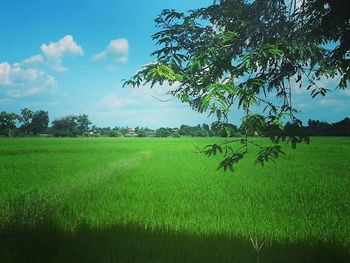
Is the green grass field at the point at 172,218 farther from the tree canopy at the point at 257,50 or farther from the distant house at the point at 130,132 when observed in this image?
the distant house at the point at 130,132

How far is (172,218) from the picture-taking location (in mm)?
8273

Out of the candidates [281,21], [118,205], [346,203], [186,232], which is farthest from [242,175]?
[281,21]

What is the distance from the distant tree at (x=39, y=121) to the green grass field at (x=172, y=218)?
171 feet

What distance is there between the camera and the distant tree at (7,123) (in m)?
65.2

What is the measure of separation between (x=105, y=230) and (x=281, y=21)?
4.30 m

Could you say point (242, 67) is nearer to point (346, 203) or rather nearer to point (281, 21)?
point (281, 21)

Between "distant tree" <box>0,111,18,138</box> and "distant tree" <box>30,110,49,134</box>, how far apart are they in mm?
2700

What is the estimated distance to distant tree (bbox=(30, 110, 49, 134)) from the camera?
216 ft

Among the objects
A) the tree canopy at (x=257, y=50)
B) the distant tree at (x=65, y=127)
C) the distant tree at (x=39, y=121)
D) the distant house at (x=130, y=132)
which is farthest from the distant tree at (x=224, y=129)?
the distant house at (x=130, y=132)

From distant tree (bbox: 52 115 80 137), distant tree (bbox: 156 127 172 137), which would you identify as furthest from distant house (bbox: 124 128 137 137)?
distant tree (bbox: 52 115 80 137)

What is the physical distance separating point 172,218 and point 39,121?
61.4 m

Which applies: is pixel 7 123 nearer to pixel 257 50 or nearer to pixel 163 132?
pixel 163 132

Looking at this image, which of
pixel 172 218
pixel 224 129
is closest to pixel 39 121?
pixel 172 218

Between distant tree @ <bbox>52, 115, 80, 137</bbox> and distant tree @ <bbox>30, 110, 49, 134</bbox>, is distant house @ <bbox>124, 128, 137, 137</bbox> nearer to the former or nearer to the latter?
distant tree @ <bbox>52, 115, 80, 137</bbox>
